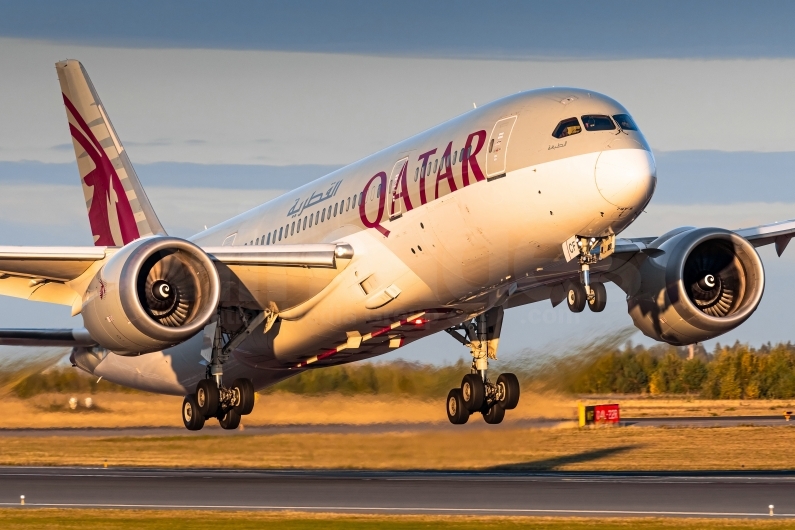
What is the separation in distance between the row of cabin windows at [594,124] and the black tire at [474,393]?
9.63m

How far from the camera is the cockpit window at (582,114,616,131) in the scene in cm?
2400

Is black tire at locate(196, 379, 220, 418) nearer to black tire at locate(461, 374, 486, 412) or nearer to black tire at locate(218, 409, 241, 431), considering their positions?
black tire at locate(218, 409, 241, 431)

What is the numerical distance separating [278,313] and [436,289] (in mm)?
5061

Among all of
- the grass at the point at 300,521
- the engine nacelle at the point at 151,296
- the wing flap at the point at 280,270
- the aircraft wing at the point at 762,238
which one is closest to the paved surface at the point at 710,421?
the aircraft wing at the point at 762,238

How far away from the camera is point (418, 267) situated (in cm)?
2711

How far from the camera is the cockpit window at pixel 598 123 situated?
2400 cm

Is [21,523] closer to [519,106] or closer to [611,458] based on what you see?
[519,106]

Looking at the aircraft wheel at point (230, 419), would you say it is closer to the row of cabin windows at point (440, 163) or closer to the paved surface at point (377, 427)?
the paved surface at point (377, 427)

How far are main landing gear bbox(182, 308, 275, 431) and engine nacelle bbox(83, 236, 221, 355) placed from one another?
306 cm

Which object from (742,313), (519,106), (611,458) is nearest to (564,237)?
(519,106)

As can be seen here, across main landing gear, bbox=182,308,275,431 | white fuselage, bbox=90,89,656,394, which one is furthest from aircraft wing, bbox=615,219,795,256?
main landing gear, bbox=182,308,275,431

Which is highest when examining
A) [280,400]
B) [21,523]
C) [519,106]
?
[519,106]

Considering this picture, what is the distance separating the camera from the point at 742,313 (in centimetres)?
3116

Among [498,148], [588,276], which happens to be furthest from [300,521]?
[498,148]
